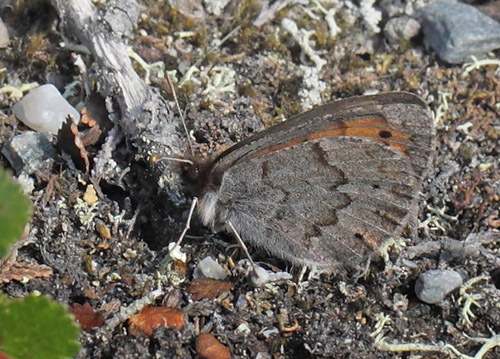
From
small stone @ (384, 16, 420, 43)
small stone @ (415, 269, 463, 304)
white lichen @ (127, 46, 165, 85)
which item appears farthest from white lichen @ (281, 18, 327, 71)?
small stone @ (415, 269, 463, 304)

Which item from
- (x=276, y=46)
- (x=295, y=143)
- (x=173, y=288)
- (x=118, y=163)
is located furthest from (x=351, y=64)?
(x=173, y=288)

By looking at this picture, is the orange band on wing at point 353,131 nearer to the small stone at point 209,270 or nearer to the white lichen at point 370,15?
the small stone at point 209,270

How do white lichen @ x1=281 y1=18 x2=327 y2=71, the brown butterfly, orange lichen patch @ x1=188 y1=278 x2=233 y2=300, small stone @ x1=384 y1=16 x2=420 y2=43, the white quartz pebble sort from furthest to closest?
small stone @ x1=384 y1=16 x2=420 y2=43 < white lichen @ x1=281 y1=18 x2=327 y2=71 < the white quartz pebble < the brown butterfly < orange lichen patch @ x1=188 y1=278 x2=233 y2=300

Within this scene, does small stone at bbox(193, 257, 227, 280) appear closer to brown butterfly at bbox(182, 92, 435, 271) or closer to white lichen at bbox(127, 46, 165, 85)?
brown butterfly at bbox(182, 92, 435, 271)

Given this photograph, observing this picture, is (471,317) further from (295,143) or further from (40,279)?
(40,279)

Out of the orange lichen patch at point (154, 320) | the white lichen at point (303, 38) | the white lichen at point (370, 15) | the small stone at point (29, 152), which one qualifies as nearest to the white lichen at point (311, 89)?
the white lichen at point (303, 38)

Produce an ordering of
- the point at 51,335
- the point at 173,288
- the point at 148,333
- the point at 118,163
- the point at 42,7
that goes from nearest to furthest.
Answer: the point at 51,335, the point at 148,333, the point at 173,288, the point at 118,163, the point at 42,7

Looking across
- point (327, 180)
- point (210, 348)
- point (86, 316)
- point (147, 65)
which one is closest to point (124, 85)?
point (147, 65)
